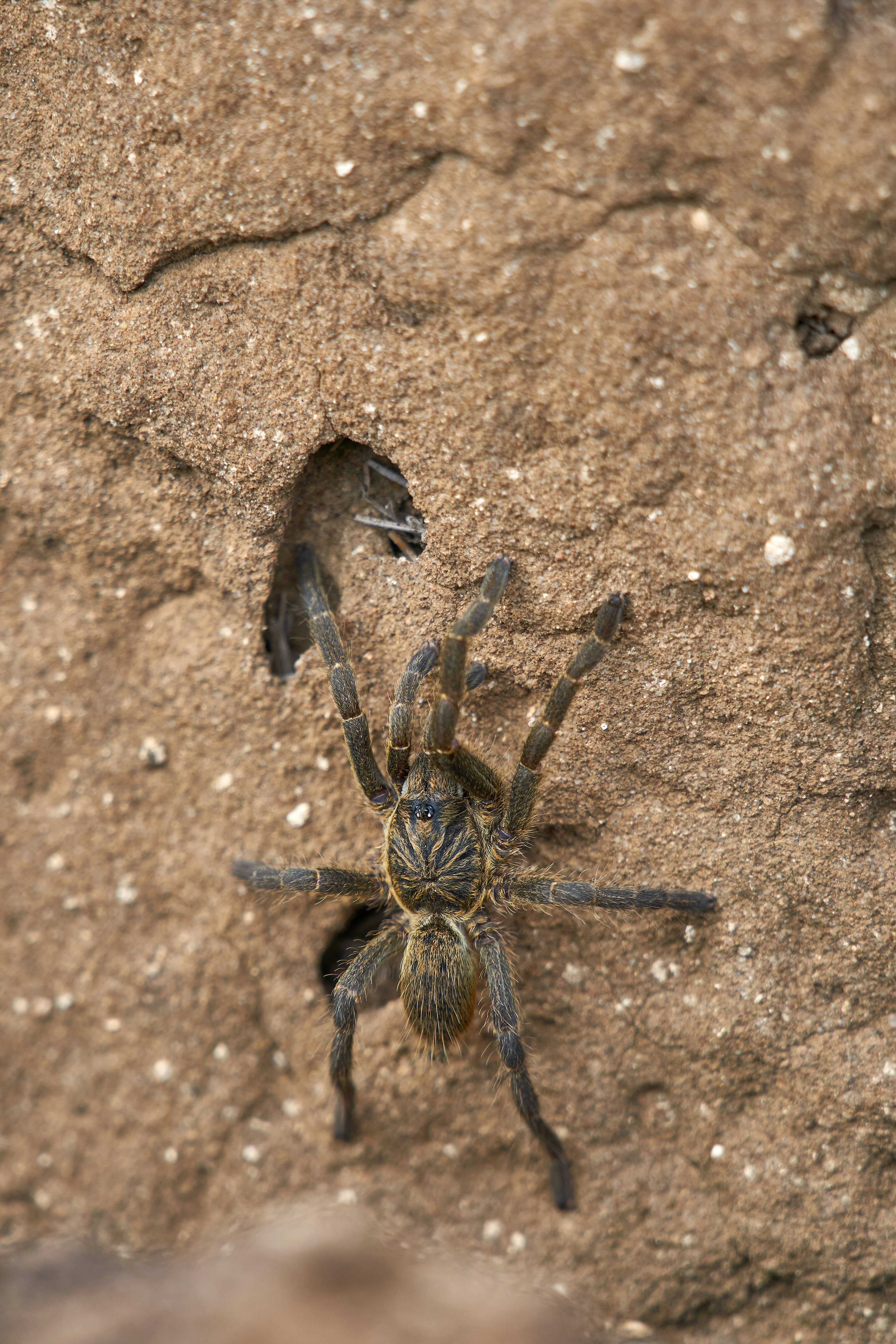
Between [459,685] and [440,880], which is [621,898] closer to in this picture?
[440,880]

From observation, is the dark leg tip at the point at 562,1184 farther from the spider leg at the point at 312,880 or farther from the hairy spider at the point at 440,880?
the spider leg at the point at 312,880

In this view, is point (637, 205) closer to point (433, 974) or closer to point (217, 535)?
point (217, 535)

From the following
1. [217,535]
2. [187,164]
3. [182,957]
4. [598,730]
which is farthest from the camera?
[182,957]

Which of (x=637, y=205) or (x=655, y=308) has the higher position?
(x=637, y=205)

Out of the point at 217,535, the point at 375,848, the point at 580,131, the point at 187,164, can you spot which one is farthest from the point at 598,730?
the point at 187,164

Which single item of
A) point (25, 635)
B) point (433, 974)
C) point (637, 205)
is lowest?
point (433, 974)

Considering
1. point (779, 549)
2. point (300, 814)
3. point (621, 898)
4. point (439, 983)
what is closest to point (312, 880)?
point (300, 814)

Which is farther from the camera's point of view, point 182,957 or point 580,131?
point 182,957
